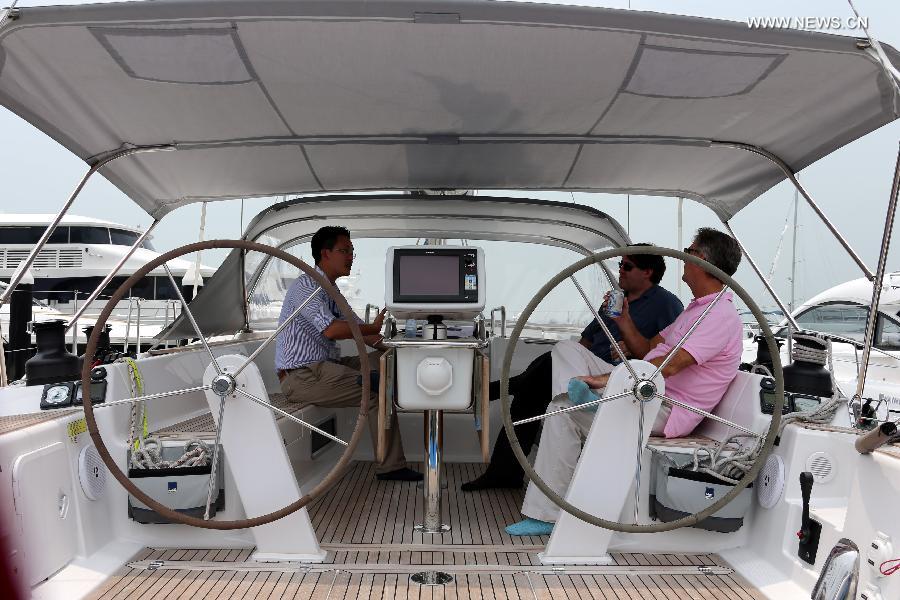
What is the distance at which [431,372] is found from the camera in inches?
88.9

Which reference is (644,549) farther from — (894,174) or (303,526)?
(894,174)

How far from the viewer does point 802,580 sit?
6.56 ft

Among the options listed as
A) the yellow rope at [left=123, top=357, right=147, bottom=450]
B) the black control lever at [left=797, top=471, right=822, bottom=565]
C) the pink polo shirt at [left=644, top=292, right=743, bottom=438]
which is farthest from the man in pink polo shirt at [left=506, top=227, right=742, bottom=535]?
the yellow rope at [left=123, top=357, right=147, bottom=450]

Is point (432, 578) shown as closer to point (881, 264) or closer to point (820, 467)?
point (820, 467)

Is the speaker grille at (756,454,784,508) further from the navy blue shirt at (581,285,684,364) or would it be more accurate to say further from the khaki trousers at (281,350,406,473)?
the khaki trousers at (281,350,406,473)

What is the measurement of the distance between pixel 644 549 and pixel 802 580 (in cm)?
48

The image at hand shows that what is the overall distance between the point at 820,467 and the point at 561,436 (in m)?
0.78

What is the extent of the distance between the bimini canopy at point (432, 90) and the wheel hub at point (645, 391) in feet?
2.73

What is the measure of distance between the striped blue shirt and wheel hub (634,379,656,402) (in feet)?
4.80

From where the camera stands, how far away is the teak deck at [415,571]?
2014 millimetres

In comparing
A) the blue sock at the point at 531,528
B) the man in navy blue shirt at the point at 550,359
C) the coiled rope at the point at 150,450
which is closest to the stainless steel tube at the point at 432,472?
the blue sock at the point at 531,528

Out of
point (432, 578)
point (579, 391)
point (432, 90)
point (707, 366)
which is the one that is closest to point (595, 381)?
point (579, 391)

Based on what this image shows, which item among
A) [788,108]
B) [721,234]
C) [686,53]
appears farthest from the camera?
[721,234]

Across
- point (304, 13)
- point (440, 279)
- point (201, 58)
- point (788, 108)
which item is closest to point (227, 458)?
point (440, 279)
